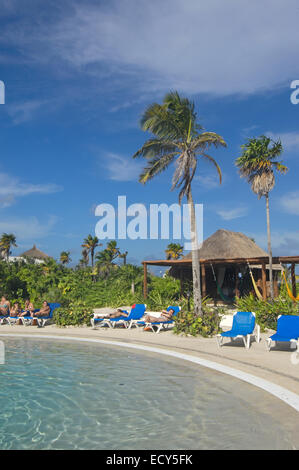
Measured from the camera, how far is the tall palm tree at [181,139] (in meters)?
13.2

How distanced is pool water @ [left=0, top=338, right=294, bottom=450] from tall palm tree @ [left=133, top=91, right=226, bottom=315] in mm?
6139

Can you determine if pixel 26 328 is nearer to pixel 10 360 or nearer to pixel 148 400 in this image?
pixel 10 360

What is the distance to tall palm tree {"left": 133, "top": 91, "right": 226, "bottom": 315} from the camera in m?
13.2

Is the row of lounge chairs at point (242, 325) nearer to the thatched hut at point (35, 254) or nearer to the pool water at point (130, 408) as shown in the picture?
the pool water at point (130, 408)

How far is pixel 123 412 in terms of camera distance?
512cm

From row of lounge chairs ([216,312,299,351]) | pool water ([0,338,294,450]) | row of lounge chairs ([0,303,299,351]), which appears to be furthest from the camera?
row of lounge chairs ([0,303,299,351])

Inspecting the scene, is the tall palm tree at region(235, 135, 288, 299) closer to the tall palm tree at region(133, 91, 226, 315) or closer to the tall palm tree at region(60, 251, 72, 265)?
the tall palm tree at region(133, 91, 226, 315)

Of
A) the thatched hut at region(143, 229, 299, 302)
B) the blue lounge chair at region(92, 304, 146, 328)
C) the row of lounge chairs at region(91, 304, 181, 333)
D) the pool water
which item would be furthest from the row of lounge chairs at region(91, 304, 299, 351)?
the thatched hut at region(143, 229, 299, 302)

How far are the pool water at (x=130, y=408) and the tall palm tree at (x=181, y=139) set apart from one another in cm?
614

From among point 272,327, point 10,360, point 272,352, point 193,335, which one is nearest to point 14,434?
point 10,360

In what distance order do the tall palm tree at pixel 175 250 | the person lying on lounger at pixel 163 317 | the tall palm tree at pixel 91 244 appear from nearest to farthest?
1. the person lying on lounger at pixel 163 317
2. the tall palm tree at pixel 175 250
3. the tall palm tree at pixel 91 244

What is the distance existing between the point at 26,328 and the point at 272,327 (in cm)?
838

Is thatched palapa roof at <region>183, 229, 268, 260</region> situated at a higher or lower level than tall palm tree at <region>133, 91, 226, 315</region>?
lower

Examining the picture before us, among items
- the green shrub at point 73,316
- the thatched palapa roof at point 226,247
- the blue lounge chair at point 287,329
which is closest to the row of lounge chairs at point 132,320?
the green shrub at point 73,316
